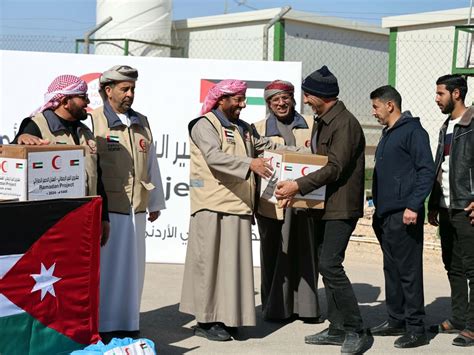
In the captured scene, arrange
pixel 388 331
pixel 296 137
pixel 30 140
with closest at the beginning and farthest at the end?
pixel 30 140 → pixel 388 331 → pixel 296 137

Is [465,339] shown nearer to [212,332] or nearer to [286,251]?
[286,251]

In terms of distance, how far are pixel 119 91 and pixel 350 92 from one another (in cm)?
1080

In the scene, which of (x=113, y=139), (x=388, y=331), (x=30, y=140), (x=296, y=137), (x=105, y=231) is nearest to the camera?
(x=30, y=140)

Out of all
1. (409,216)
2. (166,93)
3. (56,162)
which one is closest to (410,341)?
(409,216)

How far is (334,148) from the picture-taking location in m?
6.17

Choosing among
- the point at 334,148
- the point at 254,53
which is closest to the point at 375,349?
the point at 334,148

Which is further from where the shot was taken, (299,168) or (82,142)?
(299,168)

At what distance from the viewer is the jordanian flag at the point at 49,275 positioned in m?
5.09

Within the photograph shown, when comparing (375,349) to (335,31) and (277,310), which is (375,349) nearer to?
(277,310)

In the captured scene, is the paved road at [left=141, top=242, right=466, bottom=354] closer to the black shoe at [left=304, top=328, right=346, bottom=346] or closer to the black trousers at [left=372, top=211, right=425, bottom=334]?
the black shoe at [left=304, top=328, right=346, bottom=346]

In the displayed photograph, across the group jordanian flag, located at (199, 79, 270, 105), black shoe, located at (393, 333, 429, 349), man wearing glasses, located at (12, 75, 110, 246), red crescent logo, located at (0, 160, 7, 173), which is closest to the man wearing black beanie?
black shoe, located at (393, 333, 429, 349)

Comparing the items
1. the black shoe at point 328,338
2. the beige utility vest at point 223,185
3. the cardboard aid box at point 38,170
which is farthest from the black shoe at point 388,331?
the cardboard aid box at point 38,170

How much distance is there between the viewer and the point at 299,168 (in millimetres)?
6195

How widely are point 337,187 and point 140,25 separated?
10732mm
